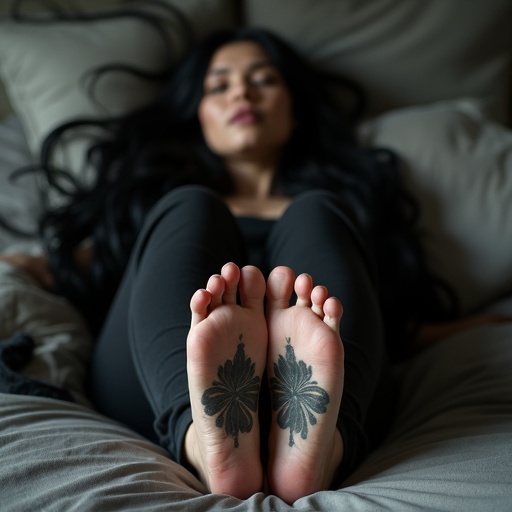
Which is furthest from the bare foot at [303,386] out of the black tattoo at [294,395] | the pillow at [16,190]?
the pillow at [16,190]

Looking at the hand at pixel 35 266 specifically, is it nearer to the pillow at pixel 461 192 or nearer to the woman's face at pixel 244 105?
the woman's face at pixel 244 105

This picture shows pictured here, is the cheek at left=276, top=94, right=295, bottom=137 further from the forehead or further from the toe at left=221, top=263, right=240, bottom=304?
the toe at left=221, top=263, right=240, bottom=304

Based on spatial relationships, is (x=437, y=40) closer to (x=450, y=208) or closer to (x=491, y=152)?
(x=491, y=152)

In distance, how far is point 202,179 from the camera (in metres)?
1.38

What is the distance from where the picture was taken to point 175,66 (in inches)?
59.9

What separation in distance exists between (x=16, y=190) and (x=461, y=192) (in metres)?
0.93

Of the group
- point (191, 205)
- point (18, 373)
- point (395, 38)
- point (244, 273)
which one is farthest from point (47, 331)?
point (395, 38)

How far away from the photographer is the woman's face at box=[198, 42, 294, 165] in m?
1.35

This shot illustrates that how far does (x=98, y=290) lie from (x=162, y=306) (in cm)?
48

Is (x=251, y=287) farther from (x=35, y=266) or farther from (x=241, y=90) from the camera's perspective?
(x=241, y=90)

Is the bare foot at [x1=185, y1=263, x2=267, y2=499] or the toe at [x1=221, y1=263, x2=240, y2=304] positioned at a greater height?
the toe at [x1=221, y1=263, x2=240, y2=304]

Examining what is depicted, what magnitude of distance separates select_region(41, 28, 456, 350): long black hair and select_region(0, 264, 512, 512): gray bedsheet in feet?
0.90

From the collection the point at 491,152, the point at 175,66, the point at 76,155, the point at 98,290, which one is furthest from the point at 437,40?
the point at 98,290

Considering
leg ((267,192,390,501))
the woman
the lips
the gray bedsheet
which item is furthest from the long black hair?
leg ((267,192,390,501))
